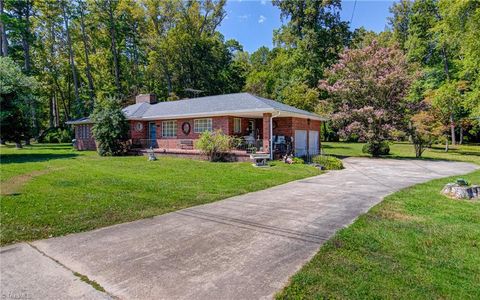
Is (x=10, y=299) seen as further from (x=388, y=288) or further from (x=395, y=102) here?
(x=395, y=102)

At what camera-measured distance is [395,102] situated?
20922mm

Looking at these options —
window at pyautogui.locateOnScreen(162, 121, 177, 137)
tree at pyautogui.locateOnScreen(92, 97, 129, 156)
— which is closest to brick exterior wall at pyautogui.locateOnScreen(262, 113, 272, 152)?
window at pyautogui.locateOnScreen(162, 121, 177, 137)

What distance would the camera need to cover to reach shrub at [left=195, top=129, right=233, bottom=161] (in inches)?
637

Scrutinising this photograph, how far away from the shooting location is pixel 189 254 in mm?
4359

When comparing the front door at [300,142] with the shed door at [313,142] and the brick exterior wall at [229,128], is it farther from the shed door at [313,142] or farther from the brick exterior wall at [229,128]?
the shed door at [313,142]

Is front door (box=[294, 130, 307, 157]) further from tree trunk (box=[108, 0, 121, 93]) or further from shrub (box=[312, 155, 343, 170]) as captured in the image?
tree trunk (box=[108, 0, 121, 93])

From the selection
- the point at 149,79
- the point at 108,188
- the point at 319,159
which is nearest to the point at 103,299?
the point at 108,188

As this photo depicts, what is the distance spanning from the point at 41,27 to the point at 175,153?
28.8 m

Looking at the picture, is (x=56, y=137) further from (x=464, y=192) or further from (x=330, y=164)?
(x=464, y=192)

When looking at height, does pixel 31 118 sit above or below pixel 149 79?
below

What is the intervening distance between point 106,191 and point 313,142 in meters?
15.1

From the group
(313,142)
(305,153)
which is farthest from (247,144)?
(313,142)

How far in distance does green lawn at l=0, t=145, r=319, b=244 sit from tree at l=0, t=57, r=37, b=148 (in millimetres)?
5305

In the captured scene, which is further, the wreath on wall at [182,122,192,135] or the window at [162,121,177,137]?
the window at [162,121,177,137]
